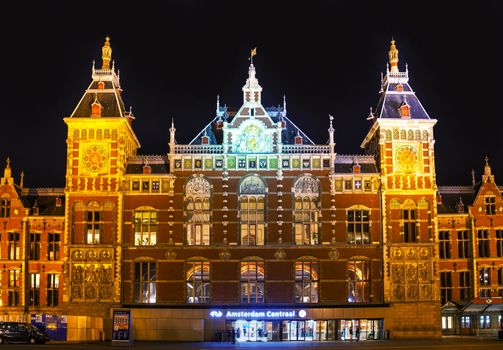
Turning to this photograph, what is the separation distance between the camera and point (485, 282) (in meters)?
72.1

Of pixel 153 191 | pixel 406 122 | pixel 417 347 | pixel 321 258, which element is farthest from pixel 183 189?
pixel 417 347

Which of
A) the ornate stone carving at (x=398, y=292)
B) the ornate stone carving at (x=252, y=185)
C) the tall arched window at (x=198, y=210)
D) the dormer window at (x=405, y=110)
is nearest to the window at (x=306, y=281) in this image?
the ornate stone carving at (x=398, y=292)

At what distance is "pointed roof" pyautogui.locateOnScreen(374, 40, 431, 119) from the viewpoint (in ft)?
225

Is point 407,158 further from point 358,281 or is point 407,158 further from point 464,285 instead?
point 464,285

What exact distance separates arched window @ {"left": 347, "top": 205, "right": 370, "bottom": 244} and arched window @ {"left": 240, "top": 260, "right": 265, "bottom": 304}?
324 inches

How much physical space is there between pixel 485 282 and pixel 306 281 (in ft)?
60.5

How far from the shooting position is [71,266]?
64875 mm

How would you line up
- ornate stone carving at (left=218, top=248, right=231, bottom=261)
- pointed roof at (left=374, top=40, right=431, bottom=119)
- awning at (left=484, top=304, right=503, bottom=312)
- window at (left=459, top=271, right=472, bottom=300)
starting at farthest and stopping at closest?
window at (left=459, top=271, right=472, bottom=300), pointed roof at (left=374, top=40, right=431, bottom=119), awning at (left=484, top=304, right=503, bottom=312), ornate stone carving at (left=218, top=248, right=231, bottom=261)

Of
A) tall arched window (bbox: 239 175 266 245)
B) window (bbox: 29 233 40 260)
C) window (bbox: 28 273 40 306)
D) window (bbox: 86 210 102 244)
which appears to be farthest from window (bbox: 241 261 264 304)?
window (bbox: 29 233 40 260)

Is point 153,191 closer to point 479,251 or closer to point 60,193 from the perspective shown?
point 60,193

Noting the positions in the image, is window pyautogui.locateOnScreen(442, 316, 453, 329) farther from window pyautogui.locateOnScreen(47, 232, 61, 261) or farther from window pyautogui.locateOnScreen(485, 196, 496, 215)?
window pyautogui.locateOnScreen(47, 232, 61, 261)

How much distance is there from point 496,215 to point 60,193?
136 feet

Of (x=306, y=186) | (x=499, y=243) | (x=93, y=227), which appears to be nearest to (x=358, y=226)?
(x=306, y=186)

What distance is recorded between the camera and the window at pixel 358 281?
65.6 meters
